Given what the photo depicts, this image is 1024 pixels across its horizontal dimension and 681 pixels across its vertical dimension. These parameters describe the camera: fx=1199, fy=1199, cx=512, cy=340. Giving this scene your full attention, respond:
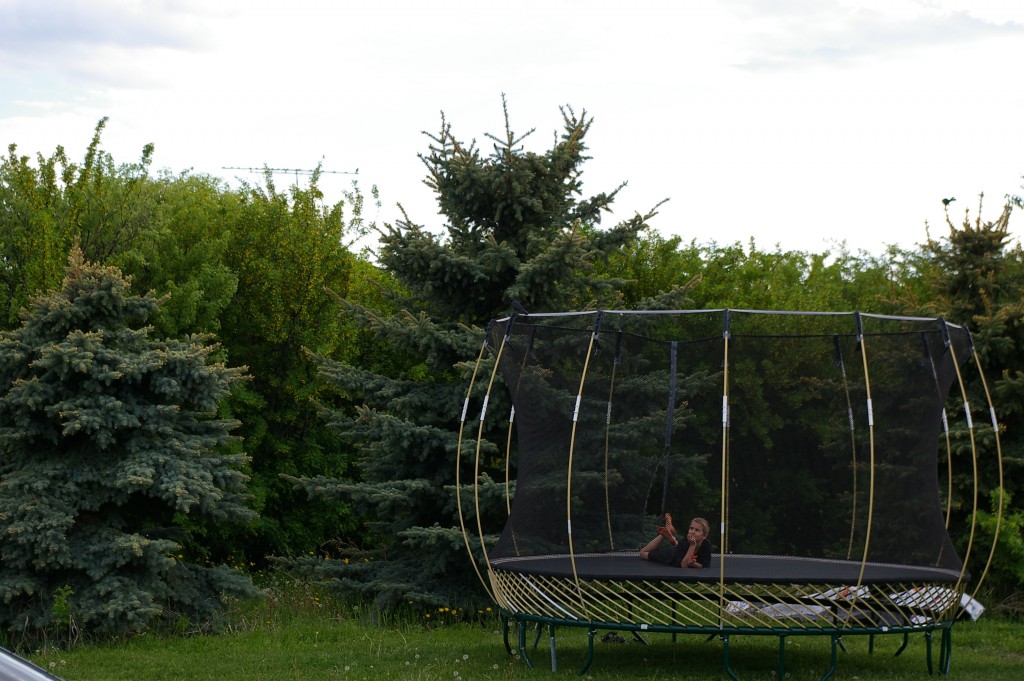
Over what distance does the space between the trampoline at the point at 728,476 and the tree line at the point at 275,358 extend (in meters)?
0.63

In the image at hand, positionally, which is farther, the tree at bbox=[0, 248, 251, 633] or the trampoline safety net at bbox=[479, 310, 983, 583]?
the tree at bbox=[0, 248, 251, 633]

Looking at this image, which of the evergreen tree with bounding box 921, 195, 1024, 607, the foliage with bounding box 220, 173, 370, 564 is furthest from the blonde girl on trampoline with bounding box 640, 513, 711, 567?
the foliage with bounding box 220, 173, 370, 564

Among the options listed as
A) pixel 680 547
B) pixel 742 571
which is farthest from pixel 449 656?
pixel 742 571

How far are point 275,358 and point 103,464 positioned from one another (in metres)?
5.67

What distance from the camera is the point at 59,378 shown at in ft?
30.7

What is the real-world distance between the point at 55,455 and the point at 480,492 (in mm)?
3463

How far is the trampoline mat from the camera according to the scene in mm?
7555

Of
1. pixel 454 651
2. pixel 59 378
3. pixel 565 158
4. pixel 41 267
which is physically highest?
pixel 565 158

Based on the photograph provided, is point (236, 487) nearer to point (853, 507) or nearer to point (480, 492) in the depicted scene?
point (480, 492)

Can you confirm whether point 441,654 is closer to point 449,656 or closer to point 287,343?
point 449,656

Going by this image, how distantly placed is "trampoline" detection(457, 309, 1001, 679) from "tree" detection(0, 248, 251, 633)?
7.27 ft

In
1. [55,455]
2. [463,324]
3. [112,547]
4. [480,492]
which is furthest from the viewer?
[463,324]

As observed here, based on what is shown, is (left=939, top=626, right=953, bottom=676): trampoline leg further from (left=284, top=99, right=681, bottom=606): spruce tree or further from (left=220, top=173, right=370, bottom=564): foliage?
(left=220, top=173, right=370, bottom=564): foliage

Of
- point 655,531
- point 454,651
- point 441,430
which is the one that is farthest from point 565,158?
point 454,651
